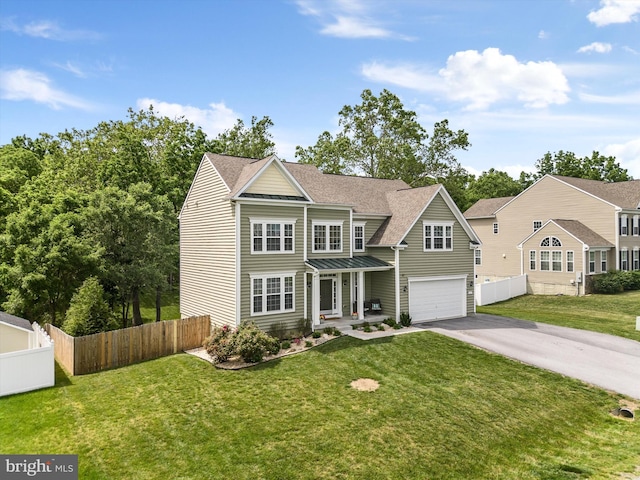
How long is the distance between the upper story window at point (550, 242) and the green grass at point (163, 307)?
31.9 m

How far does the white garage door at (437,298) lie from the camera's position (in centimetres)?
2362

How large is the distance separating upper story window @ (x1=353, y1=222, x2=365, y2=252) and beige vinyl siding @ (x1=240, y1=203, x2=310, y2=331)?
4.47m

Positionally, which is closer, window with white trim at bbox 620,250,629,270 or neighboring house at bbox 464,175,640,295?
neighboring house at bbox 464,175,640,295

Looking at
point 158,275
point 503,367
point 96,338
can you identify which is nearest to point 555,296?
point 503,367

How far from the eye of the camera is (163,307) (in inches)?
1273

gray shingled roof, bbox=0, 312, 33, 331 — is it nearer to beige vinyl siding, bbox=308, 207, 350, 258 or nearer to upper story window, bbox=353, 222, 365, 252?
beige vinyl siding, bbox=308, 207, 350, 258

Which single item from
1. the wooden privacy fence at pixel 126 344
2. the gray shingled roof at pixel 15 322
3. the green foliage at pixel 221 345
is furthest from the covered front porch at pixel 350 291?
the gray shingled roof at pixel 15 322

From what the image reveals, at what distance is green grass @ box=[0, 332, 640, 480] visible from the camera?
31.3ft

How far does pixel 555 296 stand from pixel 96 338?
34.1m

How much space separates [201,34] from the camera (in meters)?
18.4

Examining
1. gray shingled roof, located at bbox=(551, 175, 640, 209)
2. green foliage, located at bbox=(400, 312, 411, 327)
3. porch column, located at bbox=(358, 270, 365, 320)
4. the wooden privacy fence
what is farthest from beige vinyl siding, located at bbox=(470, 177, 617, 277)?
the wooden privacy fence

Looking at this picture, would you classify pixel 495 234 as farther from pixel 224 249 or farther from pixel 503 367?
pixel 224 249

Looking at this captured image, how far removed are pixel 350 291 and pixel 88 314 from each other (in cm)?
1343

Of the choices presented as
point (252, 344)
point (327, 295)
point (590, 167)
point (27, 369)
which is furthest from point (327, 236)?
point (590, 167)
